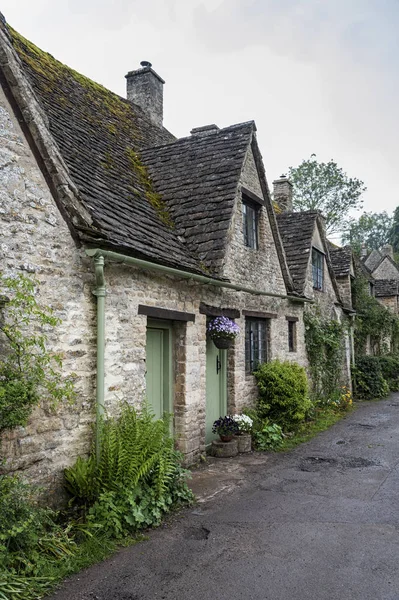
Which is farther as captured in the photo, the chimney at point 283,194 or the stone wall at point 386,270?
the stone wall at point 386,270

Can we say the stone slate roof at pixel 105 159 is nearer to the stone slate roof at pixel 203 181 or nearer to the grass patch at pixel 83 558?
the stone slate roof at pixel 203 181

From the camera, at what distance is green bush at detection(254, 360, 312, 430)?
33.8 feet

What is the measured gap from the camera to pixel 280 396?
33.9 ft

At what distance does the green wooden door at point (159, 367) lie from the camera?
7523 mm

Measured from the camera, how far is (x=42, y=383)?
5.07 m

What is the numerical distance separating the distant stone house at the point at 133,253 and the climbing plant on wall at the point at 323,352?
2.04ft

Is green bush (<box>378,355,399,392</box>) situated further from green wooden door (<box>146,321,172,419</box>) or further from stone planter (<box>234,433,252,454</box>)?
green wooden door (<box>146,321,172,419</box>)

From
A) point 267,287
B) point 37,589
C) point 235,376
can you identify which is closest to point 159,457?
point 37,589

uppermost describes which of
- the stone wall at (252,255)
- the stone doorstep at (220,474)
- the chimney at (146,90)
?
the chimney at (146,90)

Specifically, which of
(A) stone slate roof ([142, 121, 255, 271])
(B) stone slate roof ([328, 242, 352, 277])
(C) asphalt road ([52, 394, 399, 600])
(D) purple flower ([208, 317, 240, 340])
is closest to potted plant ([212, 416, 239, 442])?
(C) asphalt road ([52, 394, 399, 600])

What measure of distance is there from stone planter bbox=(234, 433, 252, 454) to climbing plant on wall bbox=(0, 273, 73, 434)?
4.37 meters

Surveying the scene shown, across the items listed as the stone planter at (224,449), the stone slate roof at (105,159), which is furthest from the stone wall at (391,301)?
the stone planter at (224,449)

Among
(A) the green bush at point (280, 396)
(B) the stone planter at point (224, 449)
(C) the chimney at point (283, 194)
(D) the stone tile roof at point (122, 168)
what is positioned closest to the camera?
(D) the stone tile roof at point (122, 168)

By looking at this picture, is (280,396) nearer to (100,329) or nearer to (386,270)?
(100,329)
